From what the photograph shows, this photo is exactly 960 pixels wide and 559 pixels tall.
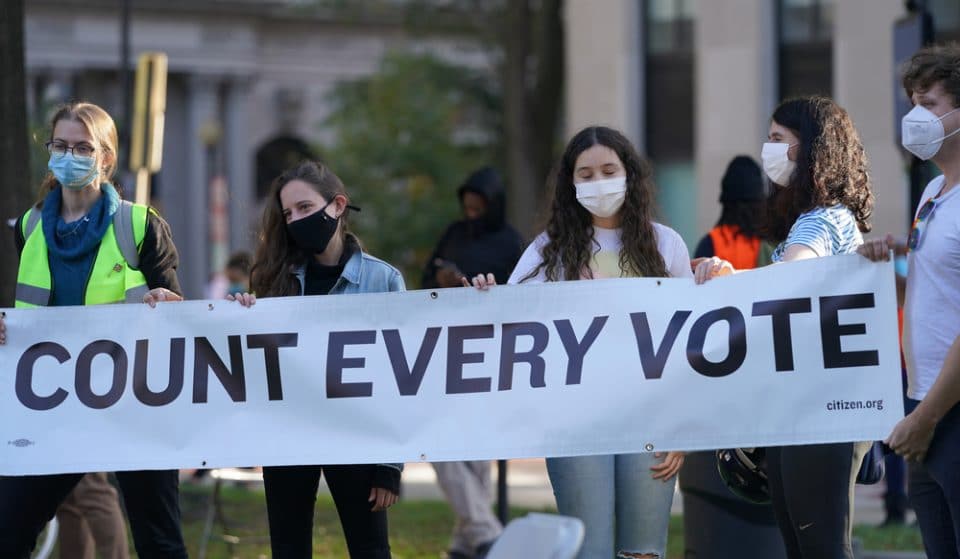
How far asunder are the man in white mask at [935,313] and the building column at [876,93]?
47.4ft

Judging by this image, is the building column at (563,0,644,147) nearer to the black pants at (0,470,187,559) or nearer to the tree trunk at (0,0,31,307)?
the tree trunk at (0,0,31,307)

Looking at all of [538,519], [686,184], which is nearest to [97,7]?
[686,184]

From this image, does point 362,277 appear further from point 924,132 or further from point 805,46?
point 805,46

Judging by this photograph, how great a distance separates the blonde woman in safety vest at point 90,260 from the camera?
559cm

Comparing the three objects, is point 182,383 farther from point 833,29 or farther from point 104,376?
point 833,29

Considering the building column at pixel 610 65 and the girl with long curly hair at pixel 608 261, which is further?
the building column at pixel 610 65

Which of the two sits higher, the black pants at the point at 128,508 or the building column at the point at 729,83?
the building column at the point at 729,83

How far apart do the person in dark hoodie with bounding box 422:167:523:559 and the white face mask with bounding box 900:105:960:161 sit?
15.1 ft

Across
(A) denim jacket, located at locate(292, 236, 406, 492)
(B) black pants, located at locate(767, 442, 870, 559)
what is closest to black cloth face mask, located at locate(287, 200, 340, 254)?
(A) denim jacket, located at locate(292, 236, 406, 492)

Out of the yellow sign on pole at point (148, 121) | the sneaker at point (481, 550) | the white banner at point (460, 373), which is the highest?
the yellow sign on pole at point (148, 121)

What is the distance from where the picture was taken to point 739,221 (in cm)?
784

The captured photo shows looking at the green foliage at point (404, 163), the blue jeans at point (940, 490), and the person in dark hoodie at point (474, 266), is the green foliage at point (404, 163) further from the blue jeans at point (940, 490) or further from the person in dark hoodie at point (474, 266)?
the blue jeans at point (940, 490)

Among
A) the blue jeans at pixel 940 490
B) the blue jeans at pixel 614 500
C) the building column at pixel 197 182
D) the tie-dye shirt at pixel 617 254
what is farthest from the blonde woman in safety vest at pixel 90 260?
the building column at pixel 197 182

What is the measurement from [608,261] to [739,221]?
2.49 m
